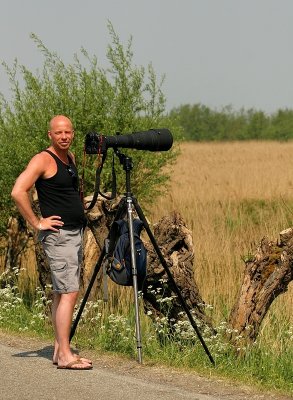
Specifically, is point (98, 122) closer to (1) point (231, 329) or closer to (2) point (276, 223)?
(2) point (276, 223)

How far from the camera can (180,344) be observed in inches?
343

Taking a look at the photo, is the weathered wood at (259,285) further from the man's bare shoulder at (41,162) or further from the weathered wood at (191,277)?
the man's bare shoulder at (41,162)

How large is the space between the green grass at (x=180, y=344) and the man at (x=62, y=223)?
0.72 meters

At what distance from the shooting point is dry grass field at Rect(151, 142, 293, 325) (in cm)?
1179

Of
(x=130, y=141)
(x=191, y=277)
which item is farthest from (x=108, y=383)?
(x=191, y=277)

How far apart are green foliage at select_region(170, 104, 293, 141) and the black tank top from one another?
64997 millimetres

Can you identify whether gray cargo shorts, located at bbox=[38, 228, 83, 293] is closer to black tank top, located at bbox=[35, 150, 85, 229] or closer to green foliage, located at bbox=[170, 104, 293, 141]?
black tank top, located at bbox=[35, 150, 85, 229]

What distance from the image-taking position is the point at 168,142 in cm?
795

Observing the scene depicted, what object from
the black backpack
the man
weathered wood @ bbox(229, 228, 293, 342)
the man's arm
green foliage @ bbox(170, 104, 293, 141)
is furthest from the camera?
green foliage @ bbox(170, 104, 293, 141)

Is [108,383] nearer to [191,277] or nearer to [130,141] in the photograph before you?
[130,141]

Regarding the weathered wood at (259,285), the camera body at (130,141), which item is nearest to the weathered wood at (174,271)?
the weathered wood at (259,285)

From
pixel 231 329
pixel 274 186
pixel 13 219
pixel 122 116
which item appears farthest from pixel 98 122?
pixel 274 186

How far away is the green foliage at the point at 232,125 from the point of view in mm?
75363

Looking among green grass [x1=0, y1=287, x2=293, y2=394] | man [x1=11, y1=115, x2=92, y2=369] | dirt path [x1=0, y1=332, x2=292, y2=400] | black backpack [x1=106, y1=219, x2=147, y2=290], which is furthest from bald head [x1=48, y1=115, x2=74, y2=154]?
green grass [x1=0, y1=287, x2=293, y2=394]
